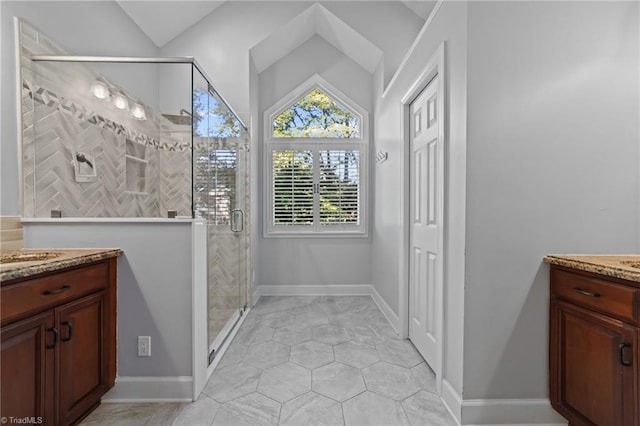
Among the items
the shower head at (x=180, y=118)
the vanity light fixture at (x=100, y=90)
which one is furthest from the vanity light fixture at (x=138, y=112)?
the vanity light fixture at (x=100, y=90)

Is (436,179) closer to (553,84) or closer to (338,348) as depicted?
(553,84)

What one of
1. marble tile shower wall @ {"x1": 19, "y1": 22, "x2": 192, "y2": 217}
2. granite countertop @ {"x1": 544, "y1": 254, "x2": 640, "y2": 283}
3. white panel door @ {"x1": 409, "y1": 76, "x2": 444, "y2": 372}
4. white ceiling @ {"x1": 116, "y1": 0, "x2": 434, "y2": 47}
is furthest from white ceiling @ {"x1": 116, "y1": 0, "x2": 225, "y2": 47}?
granite countertop @ {"x1": 544, "y1": 254, "x2": 640, "y2": 283}

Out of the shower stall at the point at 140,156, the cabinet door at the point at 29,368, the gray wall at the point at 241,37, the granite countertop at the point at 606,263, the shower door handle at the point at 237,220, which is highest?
the gray wall at the point at 241,37

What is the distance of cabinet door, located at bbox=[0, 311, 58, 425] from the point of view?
1152mm

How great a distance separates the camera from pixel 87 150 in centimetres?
236

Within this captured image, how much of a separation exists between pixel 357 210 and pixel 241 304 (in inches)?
77.1

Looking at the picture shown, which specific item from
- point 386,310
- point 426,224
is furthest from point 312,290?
point 426,224

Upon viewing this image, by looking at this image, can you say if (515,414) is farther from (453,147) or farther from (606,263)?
(453,147)

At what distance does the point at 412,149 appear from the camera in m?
2.67

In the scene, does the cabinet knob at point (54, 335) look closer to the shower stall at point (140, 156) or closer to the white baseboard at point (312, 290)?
the shower stall at point (140, 156)

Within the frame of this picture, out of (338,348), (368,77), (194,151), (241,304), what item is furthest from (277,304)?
(368,77)

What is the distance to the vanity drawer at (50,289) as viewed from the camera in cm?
116

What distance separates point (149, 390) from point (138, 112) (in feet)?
8.35

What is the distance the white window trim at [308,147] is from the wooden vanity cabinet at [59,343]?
2.56 m
